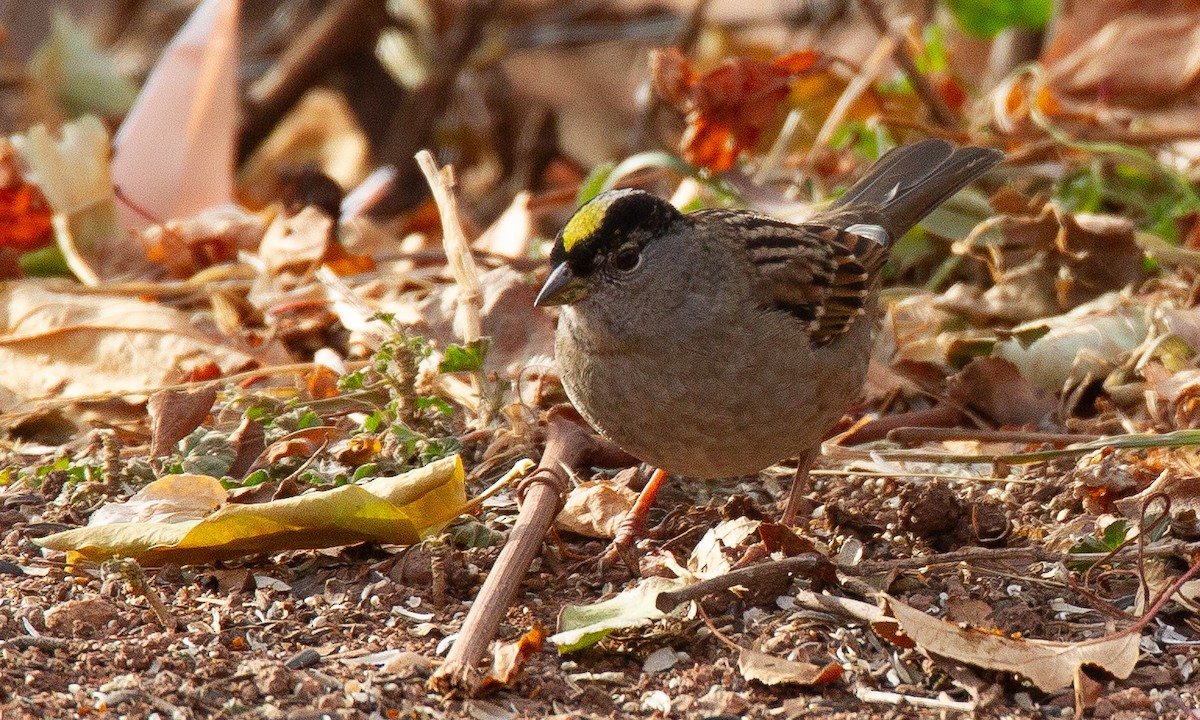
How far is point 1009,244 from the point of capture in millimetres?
4023

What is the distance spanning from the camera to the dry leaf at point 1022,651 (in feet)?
7.59

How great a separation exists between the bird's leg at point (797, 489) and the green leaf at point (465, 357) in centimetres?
71

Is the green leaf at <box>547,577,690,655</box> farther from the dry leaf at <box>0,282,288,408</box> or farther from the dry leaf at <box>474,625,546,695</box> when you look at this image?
the dry leaf at <box>0,282,288,408</box>

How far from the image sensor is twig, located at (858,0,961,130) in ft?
14.4

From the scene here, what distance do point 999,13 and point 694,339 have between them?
8.73 ft

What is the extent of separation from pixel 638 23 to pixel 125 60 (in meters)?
2.58

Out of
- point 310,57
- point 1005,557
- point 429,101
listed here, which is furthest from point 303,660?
point 310,57

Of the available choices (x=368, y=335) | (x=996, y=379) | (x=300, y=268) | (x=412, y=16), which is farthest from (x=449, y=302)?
(x=412, y=16)

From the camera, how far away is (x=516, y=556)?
251 cm

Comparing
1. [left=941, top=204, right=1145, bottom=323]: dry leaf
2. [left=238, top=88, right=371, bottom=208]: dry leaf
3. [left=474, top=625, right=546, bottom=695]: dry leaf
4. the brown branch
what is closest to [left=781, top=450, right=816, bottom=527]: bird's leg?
[left=474, top=625, right=546, bottom=695]: dry leaf

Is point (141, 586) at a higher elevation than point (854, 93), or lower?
lower

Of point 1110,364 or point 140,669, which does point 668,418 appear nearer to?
point 140,669

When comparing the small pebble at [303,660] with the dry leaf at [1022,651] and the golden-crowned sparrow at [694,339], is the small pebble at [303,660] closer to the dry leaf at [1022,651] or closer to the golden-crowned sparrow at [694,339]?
the golden-crowned sparrow at [694,339]

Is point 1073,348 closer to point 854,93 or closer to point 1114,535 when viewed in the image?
point 1114,535
